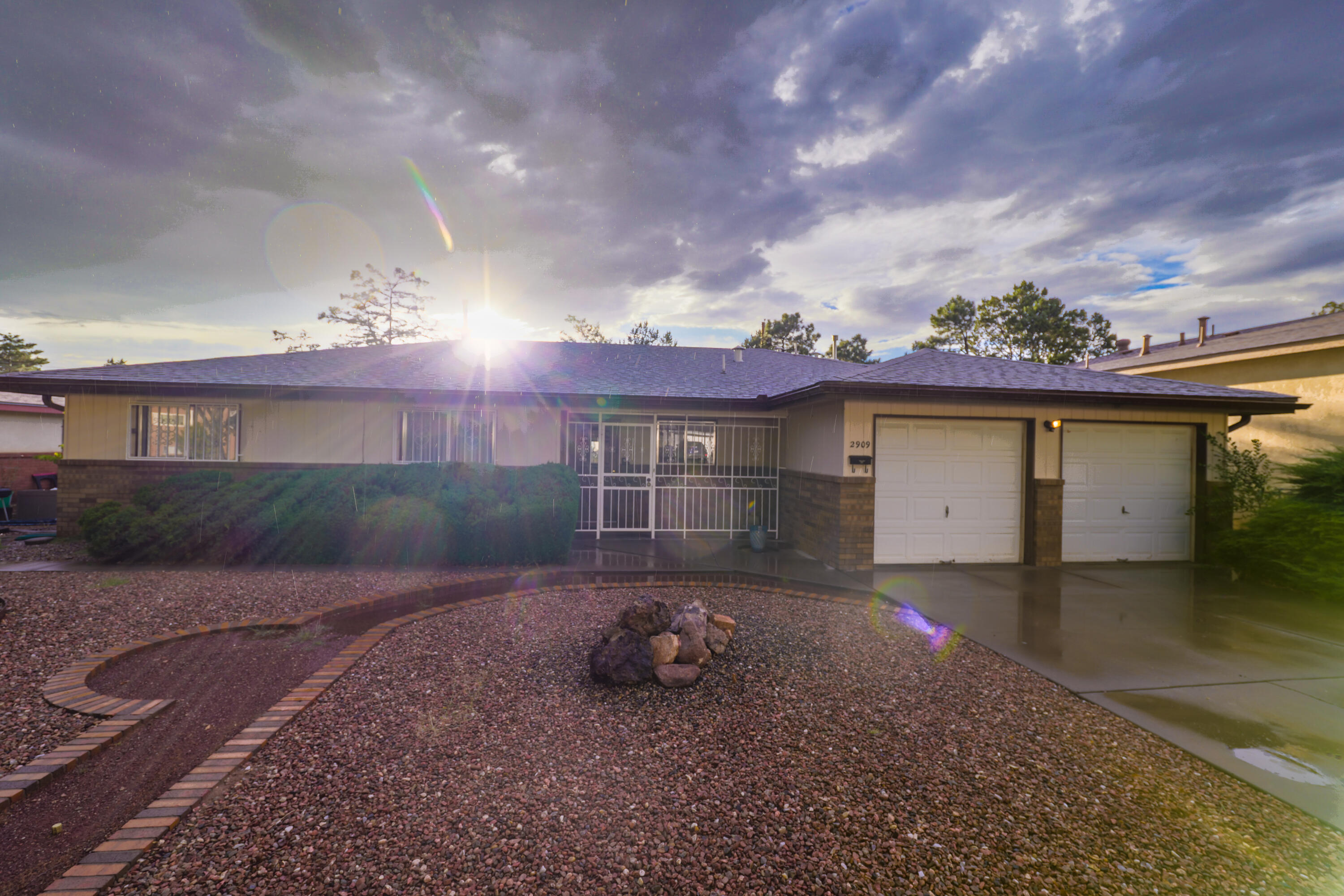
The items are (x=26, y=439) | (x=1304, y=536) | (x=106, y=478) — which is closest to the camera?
(x=1304, y=536)

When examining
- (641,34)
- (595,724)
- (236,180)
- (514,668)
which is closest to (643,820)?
(595,724)

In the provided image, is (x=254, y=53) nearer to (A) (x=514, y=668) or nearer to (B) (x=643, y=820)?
(A) (x=514, y=668)

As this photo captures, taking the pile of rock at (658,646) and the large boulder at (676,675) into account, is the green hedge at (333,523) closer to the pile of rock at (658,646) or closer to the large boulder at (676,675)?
the pile of rock at (658,646)

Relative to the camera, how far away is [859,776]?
8.62 ft

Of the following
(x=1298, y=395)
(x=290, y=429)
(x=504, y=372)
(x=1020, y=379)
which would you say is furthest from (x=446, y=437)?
(x=1298, y=395)

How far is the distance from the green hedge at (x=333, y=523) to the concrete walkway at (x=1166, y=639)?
759 mm

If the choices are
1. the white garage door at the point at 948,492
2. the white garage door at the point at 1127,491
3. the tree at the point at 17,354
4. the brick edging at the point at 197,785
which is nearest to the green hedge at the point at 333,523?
the brick edging at the point at 197,785

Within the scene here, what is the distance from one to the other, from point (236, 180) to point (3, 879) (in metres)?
12.7

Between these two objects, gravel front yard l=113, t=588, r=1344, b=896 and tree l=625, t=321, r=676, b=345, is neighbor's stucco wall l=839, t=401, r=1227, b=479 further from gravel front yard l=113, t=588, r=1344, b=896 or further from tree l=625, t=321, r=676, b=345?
tree l=625, t=321, r=676, b=345

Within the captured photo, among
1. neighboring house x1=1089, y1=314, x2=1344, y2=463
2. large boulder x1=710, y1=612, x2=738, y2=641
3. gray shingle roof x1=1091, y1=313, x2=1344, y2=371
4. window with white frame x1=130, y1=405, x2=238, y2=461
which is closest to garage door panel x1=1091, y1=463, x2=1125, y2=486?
neighboring house x1=1089, y1=314, x2=1344, y2=463

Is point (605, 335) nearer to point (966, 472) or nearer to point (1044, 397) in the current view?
point (966, 472)

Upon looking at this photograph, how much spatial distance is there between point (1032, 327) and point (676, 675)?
35.2m

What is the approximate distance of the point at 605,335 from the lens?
32.9 meters

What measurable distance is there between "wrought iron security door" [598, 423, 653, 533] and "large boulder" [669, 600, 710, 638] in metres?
5.89
